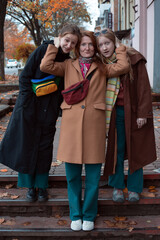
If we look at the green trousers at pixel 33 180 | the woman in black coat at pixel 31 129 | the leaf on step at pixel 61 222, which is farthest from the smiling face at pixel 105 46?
the leaf on step at pixel 61 222

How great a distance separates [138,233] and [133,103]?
4.55 ft

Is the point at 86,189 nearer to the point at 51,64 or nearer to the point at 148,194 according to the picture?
the point at 148,194

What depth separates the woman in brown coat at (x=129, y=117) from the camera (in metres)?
3.10

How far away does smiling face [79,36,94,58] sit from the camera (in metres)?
2.97

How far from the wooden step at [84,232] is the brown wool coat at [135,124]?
608mm

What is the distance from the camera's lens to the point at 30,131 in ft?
10.9

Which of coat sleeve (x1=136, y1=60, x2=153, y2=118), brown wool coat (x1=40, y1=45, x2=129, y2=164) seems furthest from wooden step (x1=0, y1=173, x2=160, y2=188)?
coat sleeve (x1=136, y1=60, x2=153, y2=118)

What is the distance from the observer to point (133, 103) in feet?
10.4

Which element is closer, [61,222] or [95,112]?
[95,112]

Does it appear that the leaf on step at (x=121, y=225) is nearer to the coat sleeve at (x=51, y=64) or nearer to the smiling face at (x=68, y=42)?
the coat sleeve at (x=51, y=64)

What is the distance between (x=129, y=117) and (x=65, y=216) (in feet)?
4.68

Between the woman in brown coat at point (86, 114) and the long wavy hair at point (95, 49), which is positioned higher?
the long wavy hair at point (95, 49)

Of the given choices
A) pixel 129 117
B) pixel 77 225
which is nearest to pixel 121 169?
pixel 129 117

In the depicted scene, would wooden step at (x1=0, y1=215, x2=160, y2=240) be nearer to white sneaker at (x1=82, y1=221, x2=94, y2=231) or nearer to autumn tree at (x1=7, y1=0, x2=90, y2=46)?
white sneaker at (x1=82, y1=221, x2=94, y2=231)
